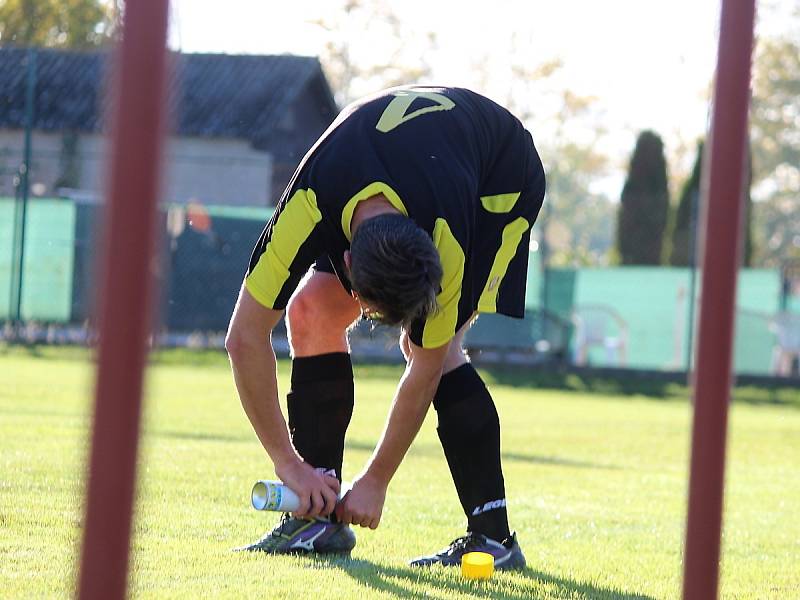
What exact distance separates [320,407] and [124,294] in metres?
2.79

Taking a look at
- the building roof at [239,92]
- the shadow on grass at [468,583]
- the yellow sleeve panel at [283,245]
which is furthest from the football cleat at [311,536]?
the building roof at [239,92]

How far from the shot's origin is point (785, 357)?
18.9 meters

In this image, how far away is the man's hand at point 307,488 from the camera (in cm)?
363

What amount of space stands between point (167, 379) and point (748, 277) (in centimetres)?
1030

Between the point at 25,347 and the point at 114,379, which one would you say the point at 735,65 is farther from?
the point at 25,347

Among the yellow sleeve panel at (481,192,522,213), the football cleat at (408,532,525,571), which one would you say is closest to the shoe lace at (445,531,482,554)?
the football cleat at (408,532,525,571)

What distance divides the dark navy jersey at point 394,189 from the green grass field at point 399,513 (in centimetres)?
68

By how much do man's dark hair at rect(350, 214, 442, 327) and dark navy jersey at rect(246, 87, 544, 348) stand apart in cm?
14

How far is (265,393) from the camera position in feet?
11.4

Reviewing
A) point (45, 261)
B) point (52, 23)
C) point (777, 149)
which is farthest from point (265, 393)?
point (777, 149)

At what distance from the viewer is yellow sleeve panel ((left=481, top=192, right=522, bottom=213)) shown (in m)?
3.78

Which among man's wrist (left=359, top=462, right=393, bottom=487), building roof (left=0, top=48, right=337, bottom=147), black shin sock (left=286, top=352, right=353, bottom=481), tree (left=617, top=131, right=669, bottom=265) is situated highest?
building roof (left=0, top=48, right=337, bottom=147)

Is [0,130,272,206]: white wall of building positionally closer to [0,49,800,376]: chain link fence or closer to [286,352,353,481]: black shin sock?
[0,49,800,376]: chain link fence

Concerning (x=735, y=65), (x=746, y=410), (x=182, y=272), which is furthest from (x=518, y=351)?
(x=735, y=65)
